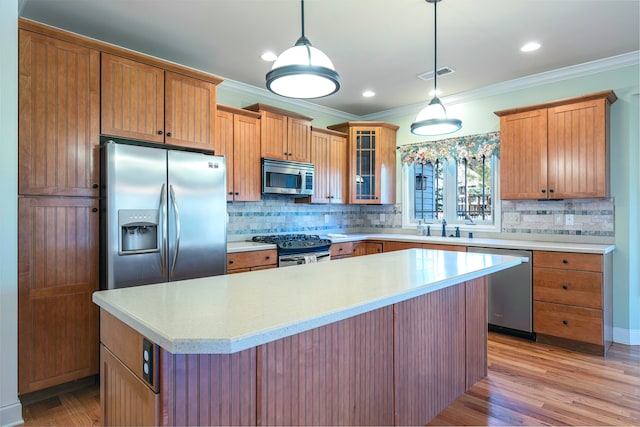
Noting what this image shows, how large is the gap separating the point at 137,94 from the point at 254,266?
176 centimetres

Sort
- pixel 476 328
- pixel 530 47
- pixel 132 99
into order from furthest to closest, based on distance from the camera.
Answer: pixel 530 47 < pixel 132 99 < pixel 476 328

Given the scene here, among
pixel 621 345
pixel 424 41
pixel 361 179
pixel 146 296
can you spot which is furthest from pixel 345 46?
pixel 621 345

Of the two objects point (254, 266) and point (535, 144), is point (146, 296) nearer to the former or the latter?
point (254, 266)

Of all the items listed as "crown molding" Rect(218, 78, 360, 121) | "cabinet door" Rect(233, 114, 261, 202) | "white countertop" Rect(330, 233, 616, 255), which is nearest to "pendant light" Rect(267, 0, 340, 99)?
"cabinet door" Rect(233, 114, 261, 202)

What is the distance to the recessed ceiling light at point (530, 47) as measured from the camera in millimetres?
3135

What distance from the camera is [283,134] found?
4.20 metres

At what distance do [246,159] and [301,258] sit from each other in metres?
1.19

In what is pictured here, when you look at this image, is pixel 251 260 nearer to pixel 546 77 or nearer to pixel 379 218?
pixel 379 218

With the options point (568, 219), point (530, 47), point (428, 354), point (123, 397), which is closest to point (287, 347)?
point (123, 397)

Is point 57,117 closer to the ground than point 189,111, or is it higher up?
closer to the ground

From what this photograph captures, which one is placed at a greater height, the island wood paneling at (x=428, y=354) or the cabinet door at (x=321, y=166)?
the cabinet door at (x=321, y=166)

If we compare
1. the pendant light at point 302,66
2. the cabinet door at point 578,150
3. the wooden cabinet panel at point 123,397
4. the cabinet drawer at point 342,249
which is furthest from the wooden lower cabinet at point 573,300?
the wooden cabinet panel at point 123,397

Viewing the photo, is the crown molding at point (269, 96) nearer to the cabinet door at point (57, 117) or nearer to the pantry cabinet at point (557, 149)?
the cabinet door at point (57, 117)

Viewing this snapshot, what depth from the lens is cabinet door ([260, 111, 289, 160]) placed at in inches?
157
